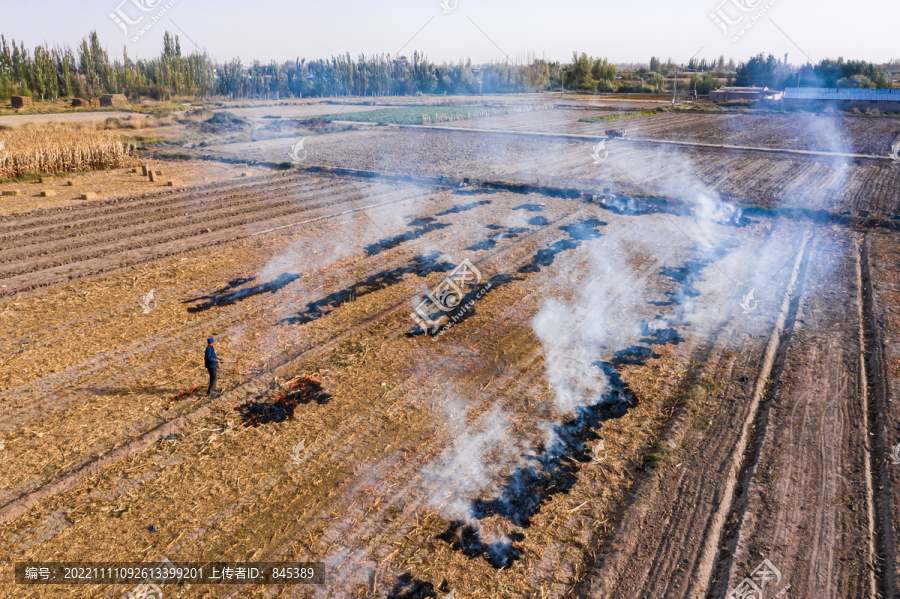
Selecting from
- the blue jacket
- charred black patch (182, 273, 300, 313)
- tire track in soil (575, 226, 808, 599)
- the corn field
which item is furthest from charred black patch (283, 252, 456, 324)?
the corn field

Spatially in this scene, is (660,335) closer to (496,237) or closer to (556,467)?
(556,467)

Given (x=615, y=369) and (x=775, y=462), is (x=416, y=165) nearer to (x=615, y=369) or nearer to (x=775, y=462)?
(x=615, y=369)

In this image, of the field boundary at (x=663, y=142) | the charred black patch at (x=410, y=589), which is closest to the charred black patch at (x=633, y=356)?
the charred black patch at (x=410, y=589)

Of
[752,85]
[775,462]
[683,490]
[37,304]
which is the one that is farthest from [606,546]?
[752,85]

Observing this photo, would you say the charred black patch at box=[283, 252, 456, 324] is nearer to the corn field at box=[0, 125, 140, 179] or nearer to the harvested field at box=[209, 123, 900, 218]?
the harvested field at box=[209, 123, 900, 218]

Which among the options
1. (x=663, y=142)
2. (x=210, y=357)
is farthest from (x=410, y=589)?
(x=663, y=142)

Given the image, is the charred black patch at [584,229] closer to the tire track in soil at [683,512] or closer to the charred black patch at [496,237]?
the charred black patch at [496,237]
